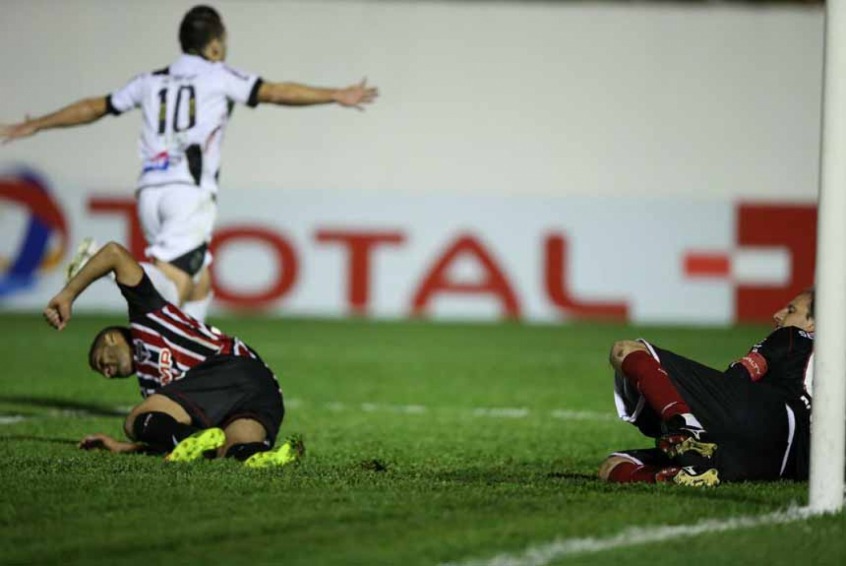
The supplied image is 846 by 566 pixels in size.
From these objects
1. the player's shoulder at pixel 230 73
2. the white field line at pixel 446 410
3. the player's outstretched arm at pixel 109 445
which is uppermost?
the player's shoulder at pixel 230 73

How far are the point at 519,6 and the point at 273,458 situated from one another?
13.8 meters

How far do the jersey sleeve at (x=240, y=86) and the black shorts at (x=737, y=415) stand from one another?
10.4 feet

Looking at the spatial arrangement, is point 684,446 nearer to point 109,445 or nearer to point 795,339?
point 795,339

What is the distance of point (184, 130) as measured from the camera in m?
8.27

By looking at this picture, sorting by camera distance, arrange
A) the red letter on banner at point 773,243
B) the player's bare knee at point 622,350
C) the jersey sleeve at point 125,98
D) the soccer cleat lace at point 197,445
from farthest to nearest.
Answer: the red letter on banner at point 773,243 → the jersey sleeve at point 125,98 → the soccer cleat lace at point 197,445 → the player's bare knee at point 622,350

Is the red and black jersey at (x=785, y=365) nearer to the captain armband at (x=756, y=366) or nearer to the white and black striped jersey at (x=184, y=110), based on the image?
the captain armband at (x=756, y=366)

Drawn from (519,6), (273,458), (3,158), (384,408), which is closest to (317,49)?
(519,6)

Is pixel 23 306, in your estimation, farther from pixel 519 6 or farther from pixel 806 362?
pixel 806 362

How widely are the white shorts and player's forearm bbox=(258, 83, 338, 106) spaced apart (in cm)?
67

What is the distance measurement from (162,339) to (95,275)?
415 millimetres

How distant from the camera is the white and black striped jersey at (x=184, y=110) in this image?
823 cm

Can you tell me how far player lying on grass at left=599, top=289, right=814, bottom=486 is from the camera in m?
5.54

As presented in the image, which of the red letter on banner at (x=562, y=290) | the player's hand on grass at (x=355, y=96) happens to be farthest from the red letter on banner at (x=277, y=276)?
the player's hand on grass at (x=355, y=96)

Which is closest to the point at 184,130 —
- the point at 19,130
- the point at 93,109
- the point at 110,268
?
the point at 93,109
